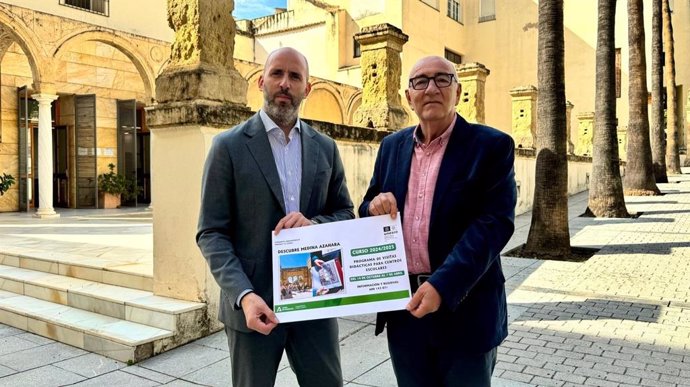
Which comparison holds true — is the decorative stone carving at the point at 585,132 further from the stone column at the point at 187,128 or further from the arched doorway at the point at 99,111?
the stone column at the point at 187,128

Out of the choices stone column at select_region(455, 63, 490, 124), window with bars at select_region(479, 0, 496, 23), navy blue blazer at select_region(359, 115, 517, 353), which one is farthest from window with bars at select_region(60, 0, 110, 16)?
window with bars at select_region(479, 0, 496, 23)

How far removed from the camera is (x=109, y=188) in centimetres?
1642

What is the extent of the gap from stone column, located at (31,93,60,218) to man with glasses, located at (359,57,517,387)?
1351 cm

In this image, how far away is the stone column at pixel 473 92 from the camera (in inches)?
438

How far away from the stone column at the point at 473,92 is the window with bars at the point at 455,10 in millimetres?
23041

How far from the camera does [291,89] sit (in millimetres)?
2266

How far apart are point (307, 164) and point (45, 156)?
13.9 meters

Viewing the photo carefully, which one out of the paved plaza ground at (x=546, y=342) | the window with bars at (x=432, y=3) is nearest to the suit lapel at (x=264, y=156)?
the paved plaza ground at (x=546, y=342)

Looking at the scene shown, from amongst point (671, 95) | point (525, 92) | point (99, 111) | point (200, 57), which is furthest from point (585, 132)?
point (200, 57)

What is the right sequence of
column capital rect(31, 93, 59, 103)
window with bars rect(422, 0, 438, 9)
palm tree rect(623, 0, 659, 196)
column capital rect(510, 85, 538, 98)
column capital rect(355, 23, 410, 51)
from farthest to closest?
window with bars rect(422, 0, 438, 9)
palm tree rect(623, 0, 659, 196)
column capital rect(510, 85, 538, 98)
column capital rect(31, 93, 59, 103)
column capital rect(355, 23, 410, 51)

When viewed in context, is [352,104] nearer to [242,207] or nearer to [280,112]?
[280,112]

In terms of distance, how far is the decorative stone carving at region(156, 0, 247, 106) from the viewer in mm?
4727

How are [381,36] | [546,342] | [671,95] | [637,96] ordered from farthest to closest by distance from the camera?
[671,95], [637,96], [381,36], [546,342]

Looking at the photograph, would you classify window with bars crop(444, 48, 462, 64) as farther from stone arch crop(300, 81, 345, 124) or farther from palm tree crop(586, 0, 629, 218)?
palm tree crop(586, 0, 629, 218)
